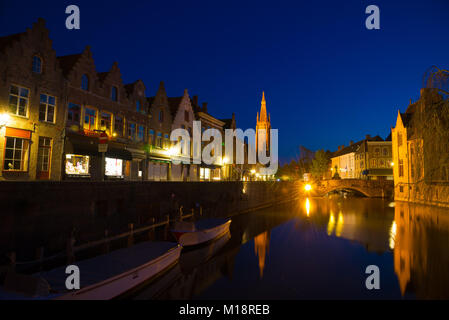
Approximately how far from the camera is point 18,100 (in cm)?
1755

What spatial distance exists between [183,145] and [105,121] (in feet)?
41.7

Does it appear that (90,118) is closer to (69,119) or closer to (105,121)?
(105,121)

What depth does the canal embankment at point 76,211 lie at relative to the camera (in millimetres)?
10805

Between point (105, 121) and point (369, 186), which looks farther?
point (369, 186)

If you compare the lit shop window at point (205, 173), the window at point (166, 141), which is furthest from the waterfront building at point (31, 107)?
the lit shop window at point (205, 173)

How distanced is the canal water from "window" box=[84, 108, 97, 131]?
13819 millimetres

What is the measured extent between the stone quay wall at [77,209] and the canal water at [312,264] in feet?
14.5

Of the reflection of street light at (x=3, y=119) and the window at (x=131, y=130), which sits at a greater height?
the window at (x=131, y=130)

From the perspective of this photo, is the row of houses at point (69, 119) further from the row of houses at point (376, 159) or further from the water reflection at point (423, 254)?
the row of houses at point (376, 159)

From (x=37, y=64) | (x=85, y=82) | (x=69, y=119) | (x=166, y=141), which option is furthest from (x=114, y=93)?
(x=166, y=141)

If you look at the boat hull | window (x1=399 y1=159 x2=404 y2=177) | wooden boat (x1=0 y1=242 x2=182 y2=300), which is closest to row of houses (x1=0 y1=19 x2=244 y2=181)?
wooden boat (x1=0 y1=242 x2=182 y2=300)

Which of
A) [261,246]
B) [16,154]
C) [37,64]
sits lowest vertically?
[261,246]
